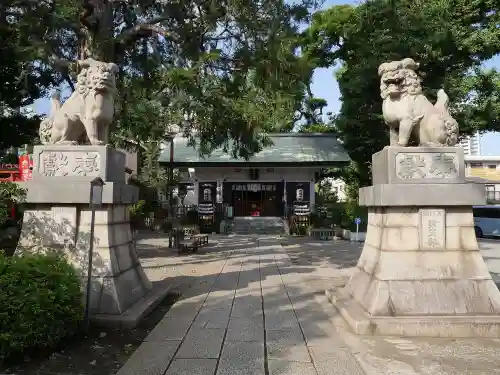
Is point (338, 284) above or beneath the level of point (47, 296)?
beneath

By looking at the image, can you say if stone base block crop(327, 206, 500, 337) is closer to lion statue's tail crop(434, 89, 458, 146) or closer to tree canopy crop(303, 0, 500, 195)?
lion statue's tail crop(434, 89, 458, 146)

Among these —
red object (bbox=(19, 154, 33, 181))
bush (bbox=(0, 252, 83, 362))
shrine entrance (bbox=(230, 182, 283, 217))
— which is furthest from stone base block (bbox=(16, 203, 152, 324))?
shrine entrance (bbox=(230, 182, 283, 217))

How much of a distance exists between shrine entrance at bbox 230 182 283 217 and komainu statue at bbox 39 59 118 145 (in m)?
21.6

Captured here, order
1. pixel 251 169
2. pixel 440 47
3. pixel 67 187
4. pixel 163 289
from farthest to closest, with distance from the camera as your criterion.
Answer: pixel 251 169, pixel 440 47, pixel 163 289, pixel 67 187

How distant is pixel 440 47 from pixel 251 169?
1405 centimetres

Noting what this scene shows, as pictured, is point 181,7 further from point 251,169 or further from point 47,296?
point 251,169

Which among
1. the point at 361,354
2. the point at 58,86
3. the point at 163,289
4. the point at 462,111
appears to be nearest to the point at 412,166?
the point at 361,354

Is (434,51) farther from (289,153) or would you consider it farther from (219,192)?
(219,192)

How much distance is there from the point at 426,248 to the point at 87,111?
5455 millimetres

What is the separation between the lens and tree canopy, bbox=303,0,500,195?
51.2 ft

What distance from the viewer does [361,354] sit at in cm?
470

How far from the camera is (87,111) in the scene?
6324mm

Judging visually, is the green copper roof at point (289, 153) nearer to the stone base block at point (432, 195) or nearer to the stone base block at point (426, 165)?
the stone base block at point (426, 165)

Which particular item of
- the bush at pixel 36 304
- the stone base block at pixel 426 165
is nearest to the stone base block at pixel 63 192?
the bush at pixel 36 304
